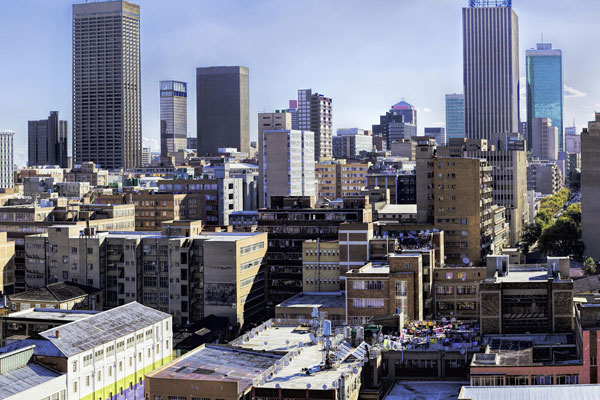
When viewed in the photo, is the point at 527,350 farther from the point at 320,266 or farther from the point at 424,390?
the point at 320,266

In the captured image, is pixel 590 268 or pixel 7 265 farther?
pixel 7 265

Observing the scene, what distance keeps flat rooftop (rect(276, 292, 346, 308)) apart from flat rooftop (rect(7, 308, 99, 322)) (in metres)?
27.6

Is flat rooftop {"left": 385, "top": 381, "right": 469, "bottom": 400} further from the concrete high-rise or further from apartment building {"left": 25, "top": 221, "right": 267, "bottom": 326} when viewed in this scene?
the concrete high-rise

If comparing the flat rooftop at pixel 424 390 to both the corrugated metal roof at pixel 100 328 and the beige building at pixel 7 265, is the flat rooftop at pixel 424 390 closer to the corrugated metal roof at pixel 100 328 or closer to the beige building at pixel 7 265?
the corrugated metal roof at pixel 100 328

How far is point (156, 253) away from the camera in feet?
489

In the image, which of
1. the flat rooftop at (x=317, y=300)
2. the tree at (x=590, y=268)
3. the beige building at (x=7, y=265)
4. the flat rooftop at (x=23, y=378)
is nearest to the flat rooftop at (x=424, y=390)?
the flat rooftop at (x=23, y=378)

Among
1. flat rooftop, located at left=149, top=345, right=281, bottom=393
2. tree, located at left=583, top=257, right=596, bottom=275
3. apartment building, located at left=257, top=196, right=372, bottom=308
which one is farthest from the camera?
tree, located at left=583, top=257, right=596, bottom=275

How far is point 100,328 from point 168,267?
1477 inches

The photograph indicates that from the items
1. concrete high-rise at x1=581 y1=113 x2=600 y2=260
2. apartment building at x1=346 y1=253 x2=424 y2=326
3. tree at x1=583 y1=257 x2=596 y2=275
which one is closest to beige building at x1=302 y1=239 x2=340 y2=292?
apartment building at x1=346 y1=253 x2=424 y2=326

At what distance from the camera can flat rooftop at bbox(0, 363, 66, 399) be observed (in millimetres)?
90188

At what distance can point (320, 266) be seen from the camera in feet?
470

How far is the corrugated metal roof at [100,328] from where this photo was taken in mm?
102812

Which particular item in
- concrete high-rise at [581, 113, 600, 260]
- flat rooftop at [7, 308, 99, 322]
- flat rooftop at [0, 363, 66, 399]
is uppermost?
concrete high-rise at [581, 113, 600, 260]

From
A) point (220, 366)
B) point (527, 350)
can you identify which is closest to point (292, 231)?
point (220, 366)
